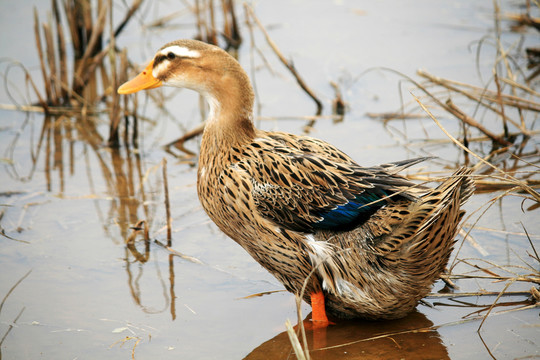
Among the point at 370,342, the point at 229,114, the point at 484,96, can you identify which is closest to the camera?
the point at 370,342

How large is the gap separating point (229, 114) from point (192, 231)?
148 cm

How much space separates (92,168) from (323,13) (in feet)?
17.1

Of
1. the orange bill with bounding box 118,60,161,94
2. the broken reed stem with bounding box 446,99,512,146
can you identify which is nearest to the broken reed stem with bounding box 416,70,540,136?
the broken reed stem with bounding box 446,99,512,146

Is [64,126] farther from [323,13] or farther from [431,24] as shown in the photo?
[431,24]

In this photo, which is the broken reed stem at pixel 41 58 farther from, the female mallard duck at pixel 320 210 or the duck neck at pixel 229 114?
the duck neck at pixel 229 114

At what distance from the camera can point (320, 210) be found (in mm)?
4520

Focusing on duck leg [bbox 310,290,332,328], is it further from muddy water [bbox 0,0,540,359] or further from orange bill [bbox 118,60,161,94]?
orange bill [bbox 118,60,161,94]

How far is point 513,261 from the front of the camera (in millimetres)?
5125

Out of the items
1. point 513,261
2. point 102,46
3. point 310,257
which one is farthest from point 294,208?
point 102,46

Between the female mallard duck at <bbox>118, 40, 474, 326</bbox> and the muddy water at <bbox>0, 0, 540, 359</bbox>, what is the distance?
33 cm

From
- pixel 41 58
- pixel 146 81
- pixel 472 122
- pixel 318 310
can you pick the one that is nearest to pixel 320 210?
pixel 318 310

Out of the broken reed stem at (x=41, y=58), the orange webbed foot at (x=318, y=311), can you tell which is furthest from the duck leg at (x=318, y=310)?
the broken reed stem at (x=41, y=58)

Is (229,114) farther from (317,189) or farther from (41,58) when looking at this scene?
(41,58)

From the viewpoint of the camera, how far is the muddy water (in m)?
4.50
